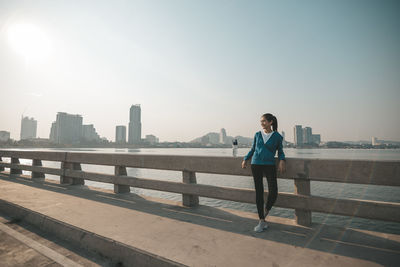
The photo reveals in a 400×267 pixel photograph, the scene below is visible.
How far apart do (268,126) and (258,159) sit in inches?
25.4

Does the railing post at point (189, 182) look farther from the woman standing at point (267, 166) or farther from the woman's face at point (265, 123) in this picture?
the woman's face at point (265, 123)

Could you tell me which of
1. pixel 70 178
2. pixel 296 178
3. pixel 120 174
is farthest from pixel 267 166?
pixel 70 178

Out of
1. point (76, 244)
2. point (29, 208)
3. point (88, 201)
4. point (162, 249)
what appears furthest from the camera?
point (88, 201)

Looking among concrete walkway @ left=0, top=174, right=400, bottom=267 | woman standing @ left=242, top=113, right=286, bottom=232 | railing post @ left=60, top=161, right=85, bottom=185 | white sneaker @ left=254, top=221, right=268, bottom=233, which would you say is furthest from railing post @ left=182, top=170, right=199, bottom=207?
railing post @ left=60, top=161, right=85, bottom=185

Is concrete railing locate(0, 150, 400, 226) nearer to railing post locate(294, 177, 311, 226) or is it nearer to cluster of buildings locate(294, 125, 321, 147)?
railing post locate(294, 177, 311, 226)

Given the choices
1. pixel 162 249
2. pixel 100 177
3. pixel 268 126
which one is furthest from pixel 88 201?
→ pixel 268 126

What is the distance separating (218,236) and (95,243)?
181cm

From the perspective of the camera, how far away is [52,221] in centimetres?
381

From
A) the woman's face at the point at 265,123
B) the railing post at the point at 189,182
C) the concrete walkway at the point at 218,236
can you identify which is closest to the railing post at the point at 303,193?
the concrete walkway at the point at 218,236

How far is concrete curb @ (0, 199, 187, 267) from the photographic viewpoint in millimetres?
2635

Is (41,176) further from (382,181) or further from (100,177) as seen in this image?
(382,181)

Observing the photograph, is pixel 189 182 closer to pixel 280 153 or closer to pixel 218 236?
pixel 218 236

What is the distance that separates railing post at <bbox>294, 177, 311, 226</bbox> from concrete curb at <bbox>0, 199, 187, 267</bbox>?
88.9 inches

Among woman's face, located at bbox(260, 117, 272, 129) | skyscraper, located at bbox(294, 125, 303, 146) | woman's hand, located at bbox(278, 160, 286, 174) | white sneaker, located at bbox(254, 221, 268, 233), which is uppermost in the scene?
skyscraper, located at bbox(294, 125, 303, 146)
